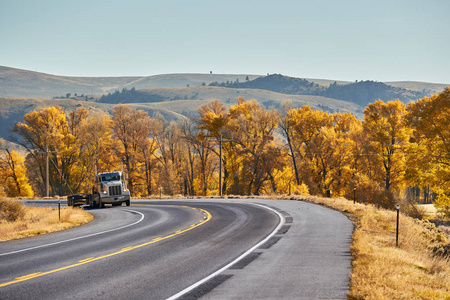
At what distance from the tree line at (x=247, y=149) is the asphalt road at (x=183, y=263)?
112ft

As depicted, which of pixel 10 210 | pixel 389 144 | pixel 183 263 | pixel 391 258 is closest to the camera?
pixel 391 258

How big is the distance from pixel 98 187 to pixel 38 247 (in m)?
23.2

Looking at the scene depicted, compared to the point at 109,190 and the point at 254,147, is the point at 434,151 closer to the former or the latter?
the point at 254,147

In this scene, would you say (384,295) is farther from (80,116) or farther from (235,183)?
(80,116)

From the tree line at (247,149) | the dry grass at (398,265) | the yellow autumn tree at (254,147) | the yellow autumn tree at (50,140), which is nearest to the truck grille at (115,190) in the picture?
the tree line at (247,149)

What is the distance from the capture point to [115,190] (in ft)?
124

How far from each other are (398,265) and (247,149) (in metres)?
48.5

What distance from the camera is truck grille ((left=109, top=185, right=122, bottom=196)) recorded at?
123 ft

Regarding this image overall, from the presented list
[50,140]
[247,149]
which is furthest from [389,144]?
[50,140]

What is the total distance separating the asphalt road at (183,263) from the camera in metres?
8.92

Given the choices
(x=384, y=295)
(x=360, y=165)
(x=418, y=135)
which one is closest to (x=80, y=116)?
(x=360, y=165)

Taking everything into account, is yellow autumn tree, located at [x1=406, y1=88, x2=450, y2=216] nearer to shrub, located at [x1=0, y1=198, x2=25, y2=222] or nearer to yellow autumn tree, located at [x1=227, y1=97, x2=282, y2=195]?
yellow autumn tree, located at [x1=227, y1=97, x2=282, y2=195]

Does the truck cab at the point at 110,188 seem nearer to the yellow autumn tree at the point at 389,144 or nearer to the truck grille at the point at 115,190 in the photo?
the truck grille at the point at 115,190

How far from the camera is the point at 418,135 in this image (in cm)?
→ 4728
